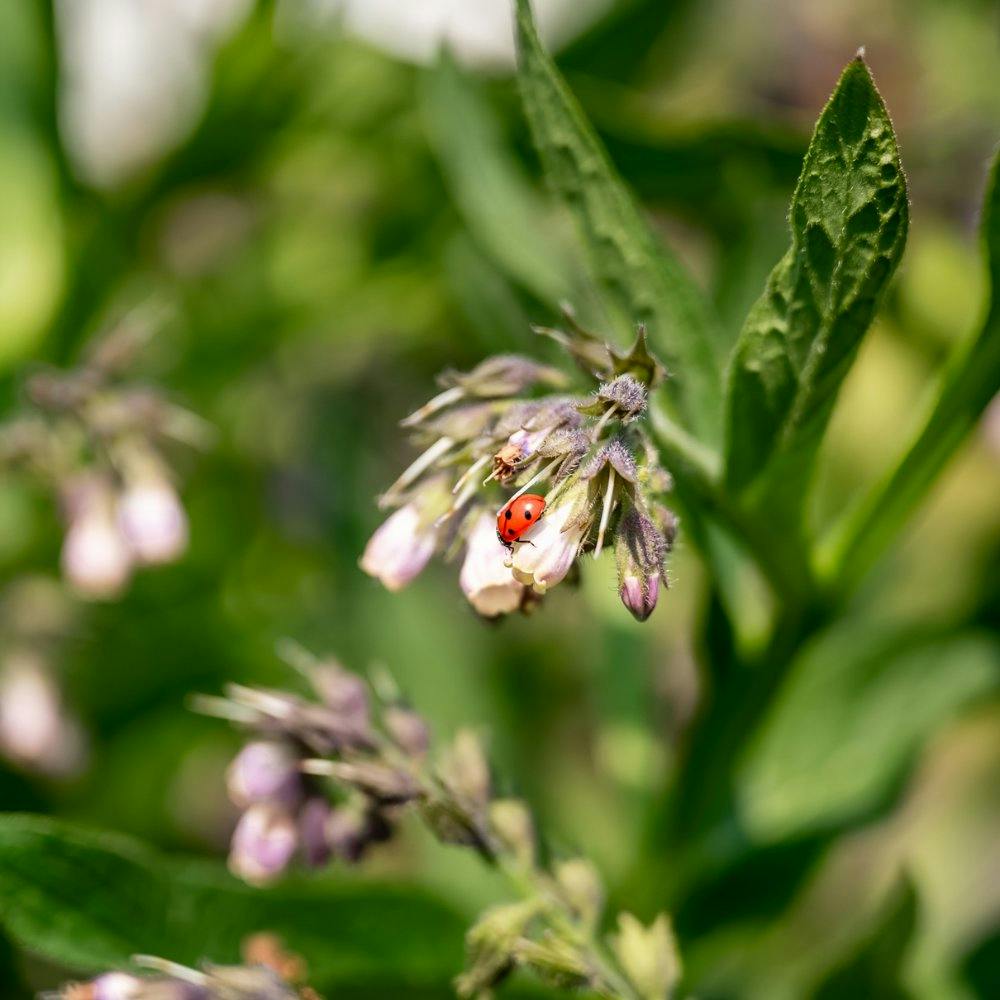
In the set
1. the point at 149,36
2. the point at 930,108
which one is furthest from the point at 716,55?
the point at 149,36

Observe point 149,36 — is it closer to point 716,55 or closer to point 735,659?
point 716,55

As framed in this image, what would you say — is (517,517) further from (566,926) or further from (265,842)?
(265,842)

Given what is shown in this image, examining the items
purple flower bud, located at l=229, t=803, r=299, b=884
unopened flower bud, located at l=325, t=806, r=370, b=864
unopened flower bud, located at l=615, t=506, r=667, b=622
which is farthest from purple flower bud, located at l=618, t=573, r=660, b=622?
purple flower bud, located at l=229, t=803, r=299, b=884

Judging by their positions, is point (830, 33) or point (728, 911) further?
point (830, 33)

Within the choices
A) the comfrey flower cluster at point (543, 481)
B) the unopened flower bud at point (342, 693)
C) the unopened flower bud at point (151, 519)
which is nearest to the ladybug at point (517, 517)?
the comfrey flower cluster at point (543, 481)

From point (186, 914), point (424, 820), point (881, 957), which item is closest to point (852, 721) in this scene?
point (881, 957)

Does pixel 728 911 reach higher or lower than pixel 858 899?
higher
